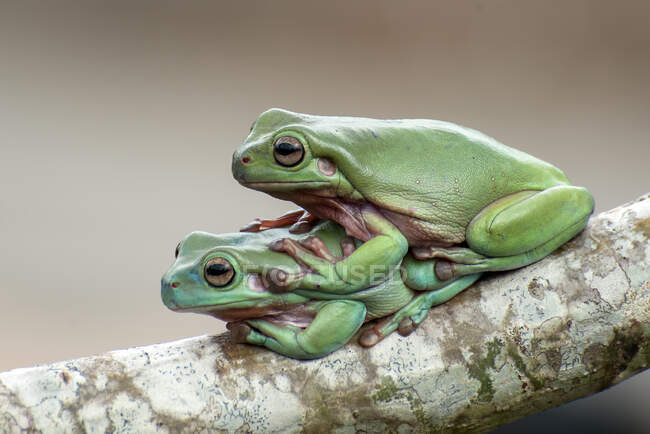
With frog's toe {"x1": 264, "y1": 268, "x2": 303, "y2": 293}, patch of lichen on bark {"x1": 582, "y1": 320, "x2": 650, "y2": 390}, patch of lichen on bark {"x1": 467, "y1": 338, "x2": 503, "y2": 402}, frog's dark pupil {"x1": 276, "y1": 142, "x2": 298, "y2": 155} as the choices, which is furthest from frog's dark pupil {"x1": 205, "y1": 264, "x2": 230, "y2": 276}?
patch of lichen on bark {"x1": 582, "y1": 320, "x2": 650, "y2": 390}

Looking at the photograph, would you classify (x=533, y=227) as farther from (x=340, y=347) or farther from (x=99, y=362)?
(x=99, y=362)

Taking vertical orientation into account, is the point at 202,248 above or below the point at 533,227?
above

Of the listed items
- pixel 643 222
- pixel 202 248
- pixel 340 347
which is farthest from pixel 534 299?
pixel 202 248

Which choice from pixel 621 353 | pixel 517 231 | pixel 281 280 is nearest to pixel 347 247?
pixel 281 280

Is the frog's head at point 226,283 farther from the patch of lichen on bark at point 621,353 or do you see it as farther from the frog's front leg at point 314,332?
the patch of lichen on bark at point 621,353

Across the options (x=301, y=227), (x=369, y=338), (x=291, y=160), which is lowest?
(x=369, y=338)

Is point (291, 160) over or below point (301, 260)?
over

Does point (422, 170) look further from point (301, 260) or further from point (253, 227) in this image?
point (253, 227)
